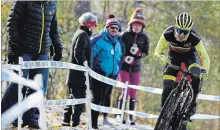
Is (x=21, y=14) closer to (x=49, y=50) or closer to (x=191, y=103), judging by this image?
(x=49, y=50)

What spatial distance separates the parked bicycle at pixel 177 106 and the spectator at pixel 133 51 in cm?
269

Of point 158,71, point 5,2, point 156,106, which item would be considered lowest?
point 156,106

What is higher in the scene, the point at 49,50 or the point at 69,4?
the point at 69,4

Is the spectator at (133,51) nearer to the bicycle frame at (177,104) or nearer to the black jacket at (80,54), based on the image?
the black jacket at (80,54)

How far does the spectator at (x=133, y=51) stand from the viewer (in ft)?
35.6

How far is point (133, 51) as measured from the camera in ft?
35.6

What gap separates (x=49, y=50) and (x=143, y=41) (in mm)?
3403

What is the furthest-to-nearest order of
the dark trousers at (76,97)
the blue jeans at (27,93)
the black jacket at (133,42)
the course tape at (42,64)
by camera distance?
the black jacket at (133,42), the dark trousers at (76,97), the blue jeans at (27,93), the course tape at (42,64)

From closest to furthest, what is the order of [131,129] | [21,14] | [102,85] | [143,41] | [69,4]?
[21,14] → [102,85] → [131,129] → [143,41] → [69,4]

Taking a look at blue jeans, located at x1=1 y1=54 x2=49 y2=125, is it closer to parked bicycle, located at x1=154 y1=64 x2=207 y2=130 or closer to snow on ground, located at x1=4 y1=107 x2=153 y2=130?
snow on ground, located at x1=4 y1=107 x2=153 y2=130

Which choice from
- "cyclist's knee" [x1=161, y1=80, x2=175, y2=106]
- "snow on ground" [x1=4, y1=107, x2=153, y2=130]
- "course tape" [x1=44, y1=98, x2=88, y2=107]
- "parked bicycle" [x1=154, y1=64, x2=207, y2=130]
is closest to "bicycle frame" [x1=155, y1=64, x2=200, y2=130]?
"parked bicycle" [x1=154, y1=64, x2=207, y2=130]

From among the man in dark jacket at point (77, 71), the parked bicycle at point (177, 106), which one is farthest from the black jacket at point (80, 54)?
the parked bicycle at point (177, 106)

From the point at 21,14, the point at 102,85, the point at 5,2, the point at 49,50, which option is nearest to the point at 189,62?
the point at 102,85

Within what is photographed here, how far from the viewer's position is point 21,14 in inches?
288
